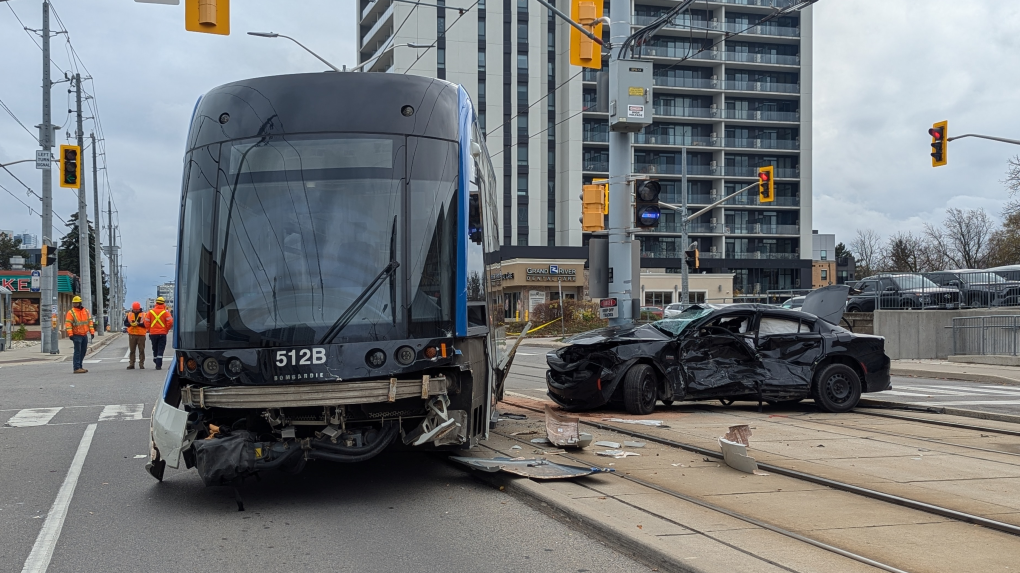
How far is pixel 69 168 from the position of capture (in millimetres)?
26109

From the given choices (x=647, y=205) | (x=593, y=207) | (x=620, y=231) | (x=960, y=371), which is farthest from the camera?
(x=960, y=371)

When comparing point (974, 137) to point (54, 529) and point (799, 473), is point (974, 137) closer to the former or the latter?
point (799, 473)

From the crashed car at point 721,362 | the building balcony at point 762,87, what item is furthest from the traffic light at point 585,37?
the building balcony at point 762,87

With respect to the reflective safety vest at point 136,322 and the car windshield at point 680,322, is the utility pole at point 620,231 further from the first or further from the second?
the reflective safety vest at point 136,322

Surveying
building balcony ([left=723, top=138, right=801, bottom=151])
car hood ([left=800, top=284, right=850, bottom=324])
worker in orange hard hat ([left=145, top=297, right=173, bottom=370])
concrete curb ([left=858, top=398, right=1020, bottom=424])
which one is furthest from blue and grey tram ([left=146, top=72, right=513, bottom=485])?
building balcony ([left=723, top=138, right=801, bottom=151])

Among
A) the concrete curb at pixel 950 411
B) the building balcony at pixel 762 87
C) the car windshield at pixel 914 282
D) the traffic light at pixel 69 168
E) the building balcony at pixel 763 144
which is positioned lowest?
the concrete curb at pixel 950 411

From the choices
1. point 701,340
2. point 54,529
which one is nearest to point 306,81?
point 54,529

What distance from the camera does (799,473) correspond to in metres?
7.73

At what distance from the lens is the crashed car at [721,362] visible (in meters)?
12.0

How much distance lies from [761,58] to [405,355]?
256ft

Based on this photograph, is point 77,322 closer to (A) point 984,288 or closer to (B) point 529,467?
(B) point 529,467

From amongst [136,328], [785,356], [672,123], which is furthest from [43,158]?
[672,123]

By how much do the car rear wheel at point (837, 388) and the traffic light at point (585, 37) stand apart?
5.58m

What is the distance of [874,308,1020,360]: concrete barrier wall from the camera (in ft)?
85.5
